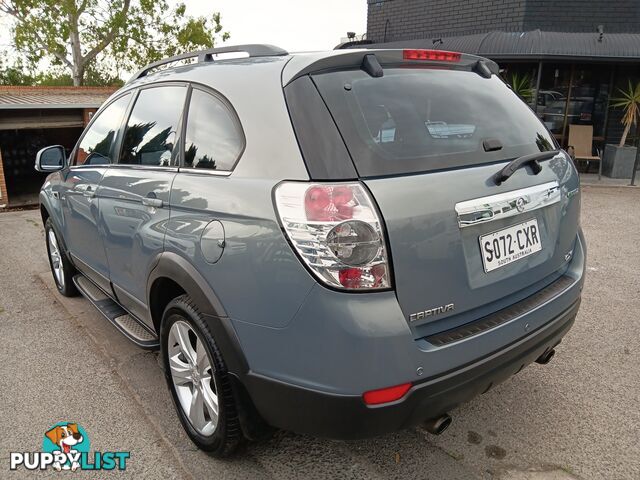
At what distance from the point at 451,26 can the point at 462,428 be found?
12.2 m

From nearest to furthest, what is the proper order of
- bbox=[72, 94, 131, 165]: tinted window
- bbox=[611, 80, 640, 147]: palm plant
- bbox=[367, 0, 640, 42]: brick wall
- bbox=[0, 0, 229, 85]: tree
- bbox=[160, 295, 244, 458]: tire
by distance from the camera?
bbox=[160, 295, 244, 458]: tire → bbox=[72, 94, 131, 165]: tinted window → bbox=[611, 80, 640, 147]: palm plant → bbox=[367, 0, 640, 42]: brick wall → bbox=[0, 0, 229, 85]: tree

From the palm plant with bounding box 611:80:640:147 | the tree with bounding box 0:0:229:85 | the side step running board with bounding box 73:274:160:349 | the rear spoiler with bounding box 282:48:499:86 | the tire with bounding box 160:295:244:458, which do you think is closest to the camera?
the rear spoiler with bounding box 282:48:499:86

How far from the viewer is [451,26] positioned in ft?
41.7

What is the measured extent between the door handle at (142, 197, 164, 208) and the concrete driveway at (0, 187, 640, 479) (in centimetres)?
115

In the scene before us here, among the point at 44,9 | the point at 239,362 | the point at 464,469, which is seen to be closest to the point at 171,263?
the point at 239,362

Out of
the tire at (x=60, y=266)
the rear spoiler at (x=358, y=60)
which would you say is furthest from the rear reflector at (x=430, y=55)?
the tire at (x=60, y=266)

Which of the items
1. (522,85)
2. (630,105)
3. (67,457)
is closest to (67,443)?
(67,457)

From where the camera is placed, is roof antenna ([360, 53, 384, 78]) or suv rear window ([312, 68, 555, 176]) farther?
roof antenna ([360, 53, 384, 78])

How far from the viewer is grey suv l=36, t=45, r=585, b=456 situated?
1.75 meters

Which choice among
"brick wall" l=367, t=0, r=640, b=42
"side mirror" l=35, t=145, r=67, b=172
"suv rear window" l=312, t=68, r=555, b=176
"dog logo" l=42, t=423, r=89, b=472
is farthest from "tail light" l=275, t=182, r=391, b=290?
"brick wall" l=367, t=0, r=640, b=42

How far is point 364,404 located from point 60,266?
3714mm

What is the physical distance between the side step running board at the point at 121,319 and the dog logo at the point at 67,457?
0.55 m

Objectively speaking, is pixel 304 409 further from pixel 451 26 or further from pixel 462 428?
pixel 451 26

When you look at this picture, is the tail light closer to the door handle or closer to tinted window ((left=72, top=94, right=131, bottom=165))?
the door handle
